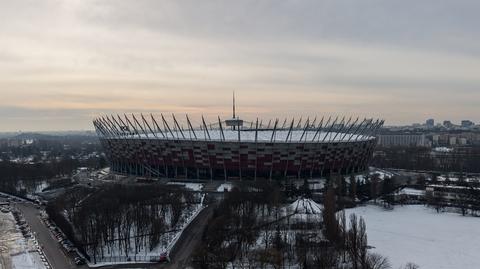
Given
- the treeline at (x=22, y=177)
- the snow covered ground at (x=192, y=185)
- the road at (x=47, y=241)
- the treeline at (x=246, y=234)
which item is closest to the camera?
the treeline at (x=246, y=234)

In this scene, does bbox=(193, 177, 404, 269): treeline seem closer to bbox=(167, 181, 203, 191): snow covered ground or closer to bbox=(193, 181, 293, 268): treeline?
bbox=(193, 181, 293, 268): treeline

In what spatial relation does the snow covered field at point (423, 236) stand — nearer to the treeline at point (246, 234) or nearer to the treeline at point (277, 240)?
the treeline at point (277, 240)

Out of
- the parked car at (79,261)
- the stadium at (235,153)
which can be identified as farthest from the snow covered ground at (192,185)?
the parked car at (79,261)

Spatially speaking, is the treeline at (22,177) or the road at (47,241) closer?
the road at (47,241)

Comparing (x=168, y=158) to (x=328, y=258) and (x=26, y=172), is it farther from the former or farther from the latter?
(x=328, y=258)

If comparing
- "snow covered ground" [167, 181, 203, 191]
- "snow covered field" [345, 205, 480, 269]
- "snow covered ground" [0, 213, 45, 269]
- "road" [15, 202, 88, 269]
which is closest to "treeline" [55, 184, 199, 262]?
"road" [15, 202, 88, 269]

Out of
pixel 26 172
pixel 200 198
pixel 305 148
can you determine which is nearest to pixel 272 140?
pixel 305 148

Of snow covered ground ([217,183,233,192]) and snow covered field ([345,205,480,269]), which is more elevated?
snow covered ground ([217,183,233,192])

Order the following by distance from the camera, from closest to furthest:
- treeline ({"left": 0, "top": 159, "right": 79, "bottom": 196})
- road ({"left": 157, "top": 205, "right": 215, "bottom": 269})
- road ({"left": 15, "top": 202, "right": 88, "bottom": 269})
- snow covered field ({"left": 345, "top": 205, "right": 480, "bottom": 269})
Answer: snow covered field ({"left": 345, "top": 205, "right": 480, "bottom": 269}) → road ({"left": 157, "top": 205, "right": 215, "bottom": 269}) → road ({"left": 15, "top": 202, "right": 88, "bottom": 269}) → treeline ({"left": 0, "top": 159, "right": 79, "bottom": 196})
